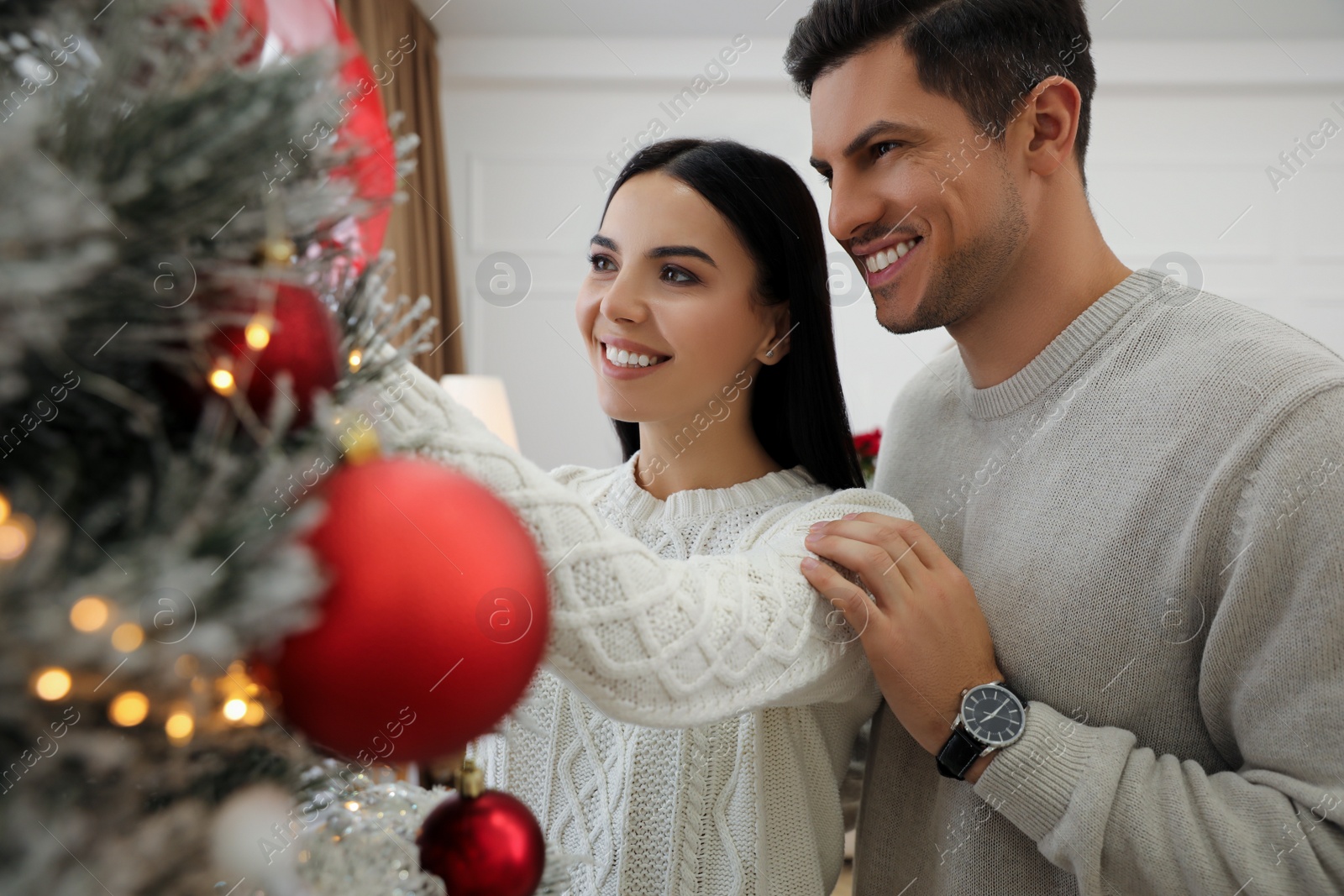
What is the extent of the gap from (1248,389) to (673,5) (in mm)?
3637

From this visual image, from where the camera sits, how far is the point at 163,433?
0.29 meters

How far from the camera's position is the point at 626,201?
124 centimetres

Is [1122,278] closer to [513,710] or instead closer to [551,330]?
[513,710]

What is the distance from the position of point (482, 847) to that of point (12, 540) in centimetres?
28

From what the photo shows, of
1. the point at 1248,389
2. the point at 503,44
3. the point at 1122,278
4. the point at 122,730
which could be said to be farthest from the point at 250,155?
the point at 503,44

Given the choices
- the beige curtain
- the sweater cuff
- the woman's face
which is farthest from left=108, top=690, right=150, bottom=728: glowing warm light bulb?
the beige curtain

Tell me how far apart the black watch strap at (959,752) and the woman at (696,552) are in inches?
4.5

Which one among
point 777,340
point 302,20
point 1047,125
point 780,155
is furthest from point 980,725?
point 780,155

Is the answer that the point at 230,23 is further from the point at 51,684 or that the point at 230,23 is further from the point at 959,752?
the point at 959,752

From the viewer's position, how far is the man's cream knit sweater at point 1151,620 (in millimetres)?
805

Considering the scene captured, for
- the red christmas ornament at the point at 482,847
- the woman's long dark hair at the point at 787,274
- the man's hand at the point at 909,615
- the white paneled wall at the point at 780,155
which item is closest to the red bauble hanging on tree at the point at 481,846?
the red christmas ornament at the point at 482,847

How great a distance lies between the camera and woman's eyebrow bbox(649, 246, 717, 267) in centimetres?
119

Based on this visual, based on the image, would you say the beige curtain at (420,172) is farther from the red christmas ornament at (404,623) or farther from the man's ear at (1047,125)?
the red christmas ornament at (404,623)

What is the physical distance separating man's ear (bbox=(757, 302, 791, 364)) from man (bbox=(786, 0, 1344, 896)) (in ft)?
0.42
